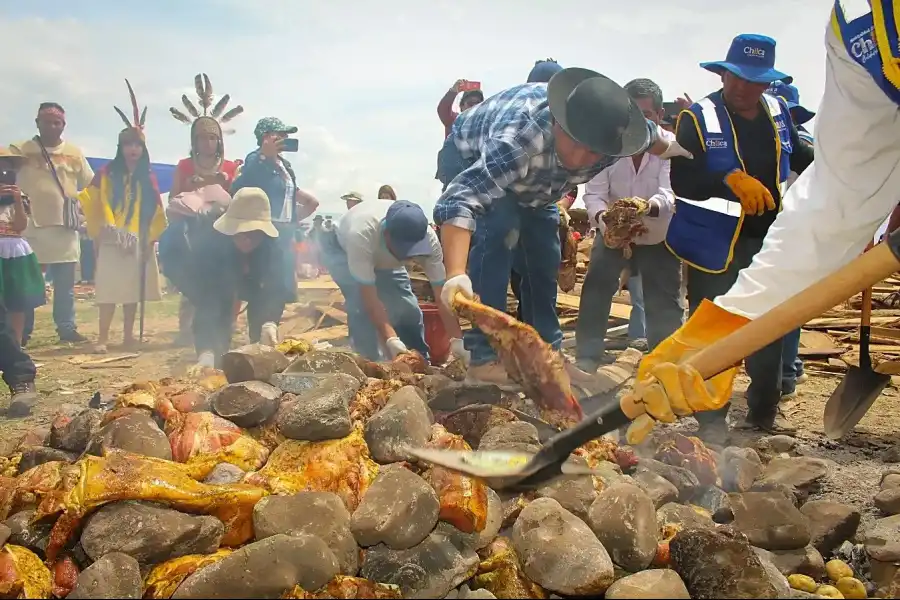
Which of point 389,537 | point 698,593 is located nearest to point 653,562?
point 698,593

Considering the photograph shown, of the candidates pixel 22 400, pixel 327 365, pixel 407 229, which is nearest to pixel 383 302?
pixel 407 229

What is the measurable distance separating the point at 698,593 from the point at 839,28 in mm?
1775

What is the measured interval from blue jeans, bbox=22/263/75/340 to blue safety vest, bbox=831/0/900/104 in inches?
279

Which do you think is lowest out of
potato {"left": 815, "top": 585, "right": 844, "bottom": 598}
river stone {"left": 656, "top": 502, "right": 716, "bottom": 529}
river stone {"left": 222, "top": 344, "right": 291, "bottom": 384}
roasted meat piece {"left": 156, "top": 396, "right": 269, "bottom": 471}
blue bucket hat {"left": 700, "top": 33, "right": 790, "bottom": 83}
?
potato {"left": 815, "top": 585, "right": 844, "bottom": 598}

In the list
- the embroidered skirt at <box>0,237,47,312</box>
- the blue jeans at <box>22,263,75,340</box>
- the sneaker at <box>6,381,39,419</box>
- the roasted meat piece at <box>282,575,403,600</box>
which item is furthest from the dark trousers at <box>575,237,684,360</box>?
the blue jeans at <box>22,263,75,340</box>

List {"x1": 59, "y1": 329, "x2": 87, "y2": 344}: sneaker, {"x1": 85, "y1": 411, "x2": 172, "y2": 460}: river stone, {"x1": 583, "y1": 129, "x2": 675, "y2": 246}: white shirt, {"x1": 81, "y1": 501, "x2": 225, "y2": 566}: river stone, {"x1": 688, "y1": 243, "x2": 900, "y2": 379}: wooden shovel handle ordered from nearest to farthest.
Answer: {"x1": 688, "y1": 243, "x2": 900, "y2": 379}: wooden shovel handle → {"x1": 81, "y1": 501, "x2": 225, "y2": 566}: river stone → {"x1": 85, "y1": 411, "x2": 172, "y2": 460}: river stone → {"x1": 583, "y1": 129, "x2": 675, "y2": 246}: white shirt → {"x1": 59, "y1": 329, "x2": 87, "y2": 344}: sneaker

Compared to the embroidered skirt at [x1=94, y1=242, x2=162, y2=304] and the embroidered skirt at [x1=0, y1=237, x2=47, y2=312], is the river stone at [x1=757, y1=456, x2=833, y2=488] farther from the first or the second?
the embroidered skirt at [x1=94, y1=242, x2=162, y2=304]

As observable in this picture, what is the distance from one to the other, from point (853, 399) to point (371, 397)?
2.54 m

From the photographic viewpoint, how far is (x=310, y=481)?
2.27 metres

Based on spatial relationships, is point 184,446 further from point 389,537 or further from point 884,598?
point 884,598

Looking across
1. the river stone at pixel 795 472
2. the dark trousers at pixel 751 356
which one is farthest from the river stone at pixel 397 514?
the dark trousers at pixel 751 356

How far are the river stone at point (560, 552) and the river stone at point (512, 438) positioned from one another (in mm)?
355

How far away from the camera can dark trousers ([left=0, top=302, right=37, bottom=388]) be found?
14.3 feet

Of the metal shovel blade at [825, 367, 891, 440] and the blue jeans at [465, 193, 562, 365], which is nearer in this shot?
the metal shovel blade at [825, 367, 891, 440]
